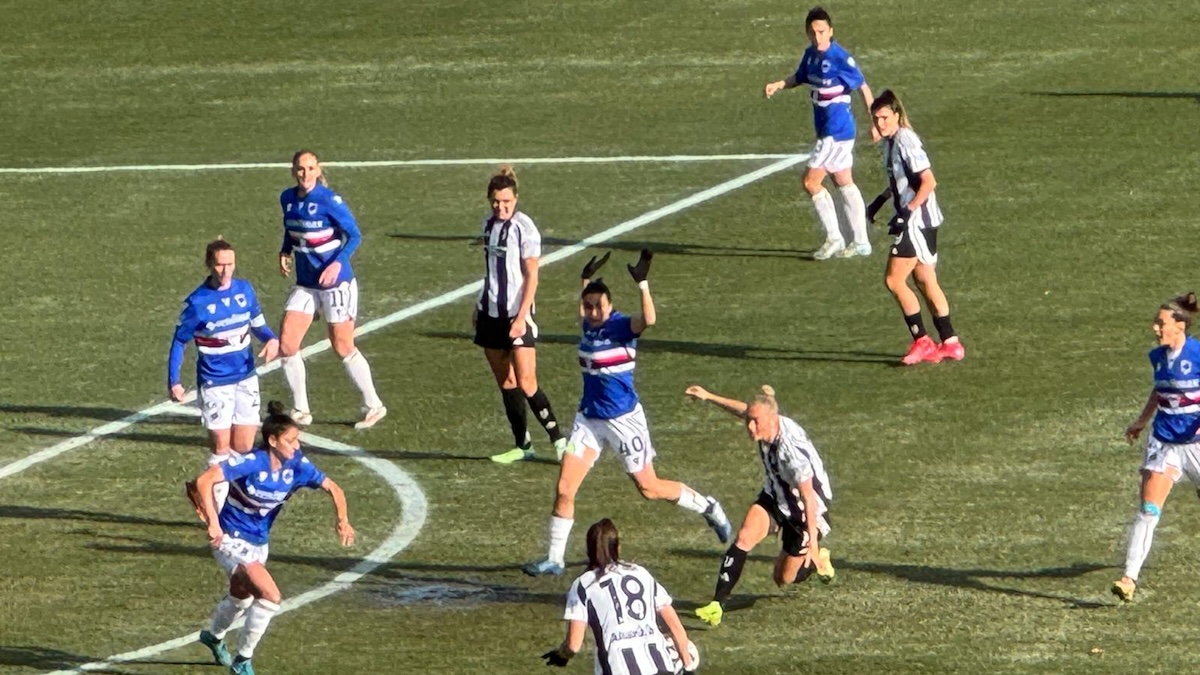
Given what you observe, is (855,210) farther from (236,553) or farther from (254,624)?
(254,624)

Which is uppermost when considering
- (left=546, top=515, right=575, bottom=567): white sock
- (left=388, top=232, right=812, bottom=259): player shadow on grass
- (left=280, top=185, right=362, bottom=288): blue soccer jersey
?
(left=280, top=185, right=362, bottom=288): blue soccer jersey

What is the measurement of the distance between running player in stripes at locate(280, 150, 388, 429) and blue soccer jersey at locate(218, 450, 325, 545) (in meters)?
5.32

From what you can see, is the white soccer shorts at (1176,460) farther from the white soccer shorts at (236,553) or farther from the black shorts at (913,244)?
the white soccer shorts at (236,553)

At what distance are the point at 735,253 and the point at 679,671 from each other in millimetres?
13150

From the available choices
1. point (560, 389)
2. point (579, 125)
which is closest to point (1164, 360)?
point (560, 389)

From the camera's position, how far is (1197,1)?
117 ft

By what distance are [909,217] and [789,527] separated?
599 centimetres

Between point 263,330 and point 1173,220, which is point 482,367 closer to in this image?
point 263,330

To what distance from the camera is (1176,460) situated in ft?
51.8

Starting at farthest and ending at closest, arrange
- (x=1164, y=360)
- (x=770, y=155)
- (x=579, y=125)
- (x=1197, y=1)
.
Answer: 1. (x=1197, y=1)
2. (x=579, y=125)
3. (x=770, y=155)
4. (x=1164, y=360)

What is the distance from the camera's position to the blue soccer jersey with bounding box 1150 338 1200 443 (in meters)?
15.7

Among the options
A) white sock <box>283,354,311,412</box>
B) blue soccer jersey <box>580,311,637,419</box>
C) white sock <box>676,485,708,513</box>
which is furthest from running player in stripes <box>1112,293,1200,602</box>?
white sock <box>283,354,311,412</box>

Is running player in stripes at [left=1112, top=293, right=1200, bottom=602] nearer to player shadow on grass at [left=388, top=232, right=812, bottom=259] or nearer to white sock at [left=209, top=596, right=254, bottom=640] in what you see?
white sock at [left=209, top=596, right=254, bottom=640]

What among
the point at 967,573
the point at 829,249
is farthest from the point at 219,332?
the point at 829,249
